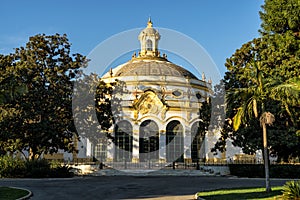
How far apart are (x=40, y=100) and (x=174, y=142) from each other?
20258 mm

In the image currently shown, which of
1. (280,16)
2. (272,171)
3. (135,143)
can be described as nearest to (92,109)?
(135,143)

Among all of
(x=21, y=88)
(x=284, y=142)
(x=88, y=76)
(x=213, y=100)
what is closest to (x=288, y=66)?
(x=284, y=142)

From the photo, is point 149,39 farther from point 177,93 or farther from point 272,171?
point 272,171

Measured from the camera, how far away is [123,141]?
44.7m

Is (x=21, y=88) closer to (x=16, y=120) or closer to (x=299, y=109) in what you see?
(x=16, y=120)

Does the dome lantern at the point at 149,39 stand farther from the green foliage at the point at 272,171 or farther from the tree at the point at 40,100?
the green foliage at the point at 272,171

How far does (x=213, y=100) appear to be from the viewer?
34.9 metres

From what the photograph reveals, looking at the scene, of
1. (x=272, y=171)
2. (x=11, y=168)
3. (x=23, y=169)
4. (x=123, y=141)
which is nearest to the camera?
(x=11, y=168)

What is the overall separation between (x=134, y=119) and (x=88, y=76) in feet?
45.9

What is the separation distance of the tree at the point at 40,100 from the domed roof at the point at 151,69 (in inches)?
712

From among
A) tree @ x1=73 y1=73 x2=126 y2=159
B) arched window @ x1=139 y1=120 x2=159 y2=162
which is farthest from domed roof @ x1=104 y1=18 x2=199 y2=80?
tree @ x1=73 y1=73 x2=126 y2=159

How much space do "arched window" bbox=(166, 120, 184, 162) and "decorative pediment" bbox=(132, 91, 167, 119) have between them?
1.92 meters

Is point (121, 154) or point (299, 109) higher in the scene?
point (299, 109)

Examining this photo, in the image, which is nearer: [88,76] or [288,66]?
[288,66]
